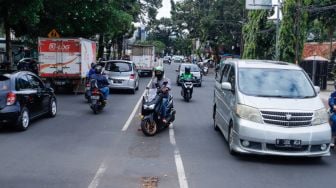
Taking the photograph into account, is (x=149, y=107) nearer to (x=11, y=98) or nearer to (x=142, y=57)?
(x=11, y=98)

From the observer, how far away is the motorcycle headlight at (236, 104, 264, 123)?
344 inches

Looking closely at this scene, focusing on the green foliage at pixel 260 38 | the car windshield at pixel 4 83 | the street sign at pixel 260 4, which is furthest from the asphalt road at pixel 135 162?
the green foliage at pixel 260 38

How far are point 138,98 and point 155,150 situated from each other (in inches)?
468

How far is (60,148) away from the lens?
980 centimetres

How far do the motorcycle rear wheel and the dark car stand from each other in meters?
3.09

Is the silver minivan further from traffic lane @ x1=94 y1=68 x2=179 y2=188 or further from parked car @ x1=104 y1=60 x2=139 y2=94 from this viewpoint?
parked car @ x1=104 y1=60 x2=139 y2=94

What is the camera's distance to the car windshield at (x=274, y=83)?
9.59 meters

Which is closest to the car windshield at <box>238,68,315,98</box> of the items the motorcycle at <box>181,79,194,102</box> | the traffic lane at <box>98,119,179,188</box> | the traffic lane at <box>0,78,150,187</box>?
the traffic lane at <box>98,119,179,188</box>

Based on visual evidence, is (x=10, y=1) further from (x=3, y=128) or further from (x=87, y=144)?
(x=87, y=144)

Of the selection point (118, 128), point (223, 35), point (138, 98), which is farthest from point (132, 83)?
point (223, 35)

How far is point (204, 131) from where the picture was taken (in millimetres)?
12414

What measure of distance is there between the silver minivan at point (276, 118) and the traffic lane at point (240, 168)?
28 cm

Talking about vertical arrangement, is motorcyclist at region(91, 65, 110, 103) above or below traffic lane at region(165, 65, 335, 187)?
above

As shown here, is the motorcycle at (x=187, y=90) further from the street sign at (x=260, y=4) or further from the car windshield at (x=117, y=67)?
the street sign at (x=260, y=4)
